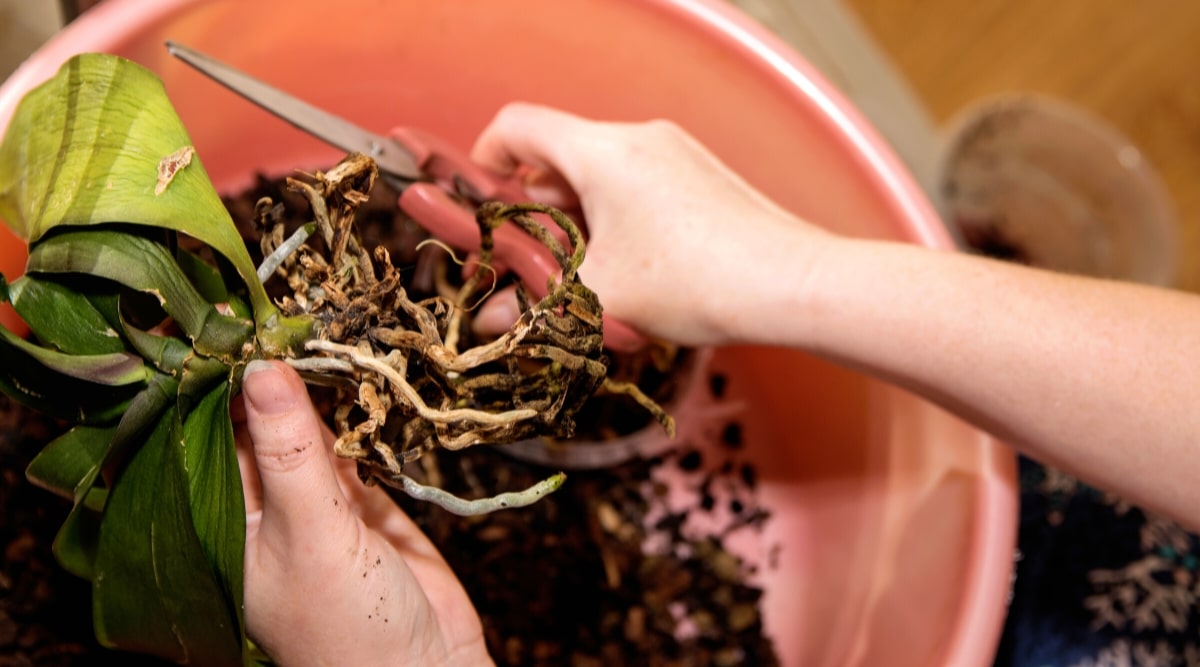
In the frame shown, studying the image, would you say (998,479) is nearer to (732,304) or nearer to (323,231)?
(732,304)

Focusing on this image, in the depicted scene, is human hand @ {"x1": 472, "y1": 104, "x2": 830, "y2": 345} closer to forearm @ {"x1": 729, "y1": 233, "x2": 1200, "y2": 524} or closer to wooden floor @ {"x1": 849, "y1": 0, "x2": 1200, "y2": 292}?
forearm @ {"x1": 729, "y1": 233, "x2": 1200, "y2": 524}

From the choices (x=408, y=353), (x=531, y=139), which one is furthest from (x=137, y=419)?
(x=531, y=139)

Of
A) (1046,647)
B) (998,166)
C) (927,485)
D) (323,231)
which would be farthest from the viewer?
(998,166)

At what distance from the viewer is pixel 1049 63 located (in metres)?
1.38

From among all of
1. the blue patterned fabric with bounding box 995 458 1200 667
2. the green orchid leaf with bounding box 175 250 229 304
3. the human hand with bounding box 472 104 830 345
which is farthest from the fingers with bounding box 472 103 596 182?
the blue patterned fabric with bounding box 995 458 1200 667

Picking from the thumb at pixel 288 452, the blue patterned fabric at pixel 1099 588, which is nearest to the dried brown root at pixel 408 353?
the thumb at pixel 288 452

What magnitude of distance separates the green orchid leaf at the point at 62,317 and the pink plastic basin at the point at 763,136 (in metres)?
0.27

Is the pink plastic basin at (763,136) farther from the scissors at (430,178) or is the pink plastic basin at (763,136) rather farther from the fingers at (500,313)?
the fingers at (500,313)

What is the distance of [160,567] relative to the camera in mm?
446

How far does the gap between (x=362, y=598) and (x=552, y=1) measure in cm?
54

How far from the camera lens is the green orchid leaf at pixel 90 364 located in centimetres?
40

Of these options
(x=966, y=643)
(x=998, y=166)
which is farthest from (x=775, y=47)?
(x=998, y=166)

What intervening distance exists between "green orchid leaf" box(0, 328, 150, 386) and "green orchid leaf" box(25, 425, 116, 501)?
4cm

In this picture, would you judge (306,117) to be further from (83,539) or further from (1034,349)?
(1034,349)
